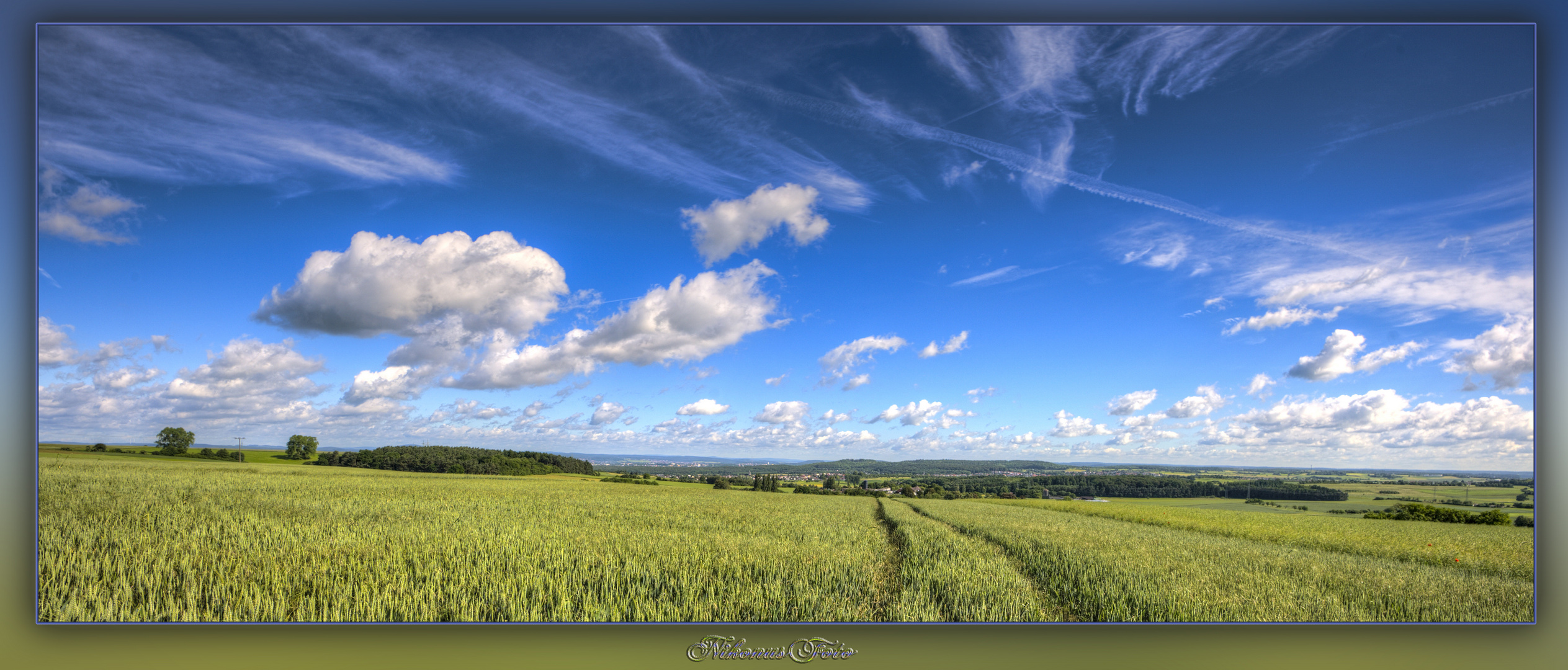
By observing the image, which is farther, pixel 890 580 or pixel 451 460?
pixel 451 460

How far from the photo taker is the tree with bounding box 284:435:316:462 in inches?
160

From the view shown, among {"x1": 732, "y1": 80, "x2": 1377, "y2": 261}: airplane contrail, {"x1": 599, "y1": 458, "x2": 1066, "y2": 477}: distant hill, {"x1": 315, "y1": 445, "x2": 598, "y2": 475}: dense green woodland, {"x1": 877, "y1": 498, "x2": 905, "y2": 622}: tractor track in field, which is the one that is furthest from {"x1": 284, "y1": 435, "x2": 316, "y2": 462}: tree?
{"x1": 877, "y1": 498, "x2": 905, "y2": 622}: tractor track in field

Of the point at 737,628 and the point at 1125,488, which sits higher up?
the point at 1125,488

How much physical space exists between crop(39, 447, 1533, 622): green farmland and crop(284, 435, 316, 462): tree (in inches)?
18.8

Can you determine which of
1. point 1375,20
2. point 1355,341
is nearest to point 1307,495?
point 1355,341

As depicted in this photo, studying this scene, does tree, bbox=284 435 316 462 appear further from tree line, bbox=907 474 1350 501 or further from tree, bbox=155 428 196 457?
tree line, bbox=907 474 1350 501

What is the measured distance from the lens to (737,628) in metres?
3.54

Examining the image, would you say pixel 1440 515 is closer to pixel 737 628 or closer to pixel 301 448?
pixel 737 628

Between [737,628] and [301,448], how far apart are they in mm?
4032

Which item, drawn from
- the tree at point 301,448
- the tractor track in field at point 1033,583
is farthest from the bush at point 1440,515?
the tree at point 301,448

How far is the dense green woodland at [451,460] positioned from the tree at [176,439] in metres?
0.79

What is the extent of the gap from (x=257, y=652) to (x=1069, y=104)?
24.6 feet

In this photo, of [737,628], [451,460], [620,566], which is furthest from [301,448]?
[737,628]

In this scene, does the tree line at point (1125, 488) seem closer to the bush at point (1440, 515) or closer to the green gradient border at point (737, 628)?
the bush at point (1440, 515)
